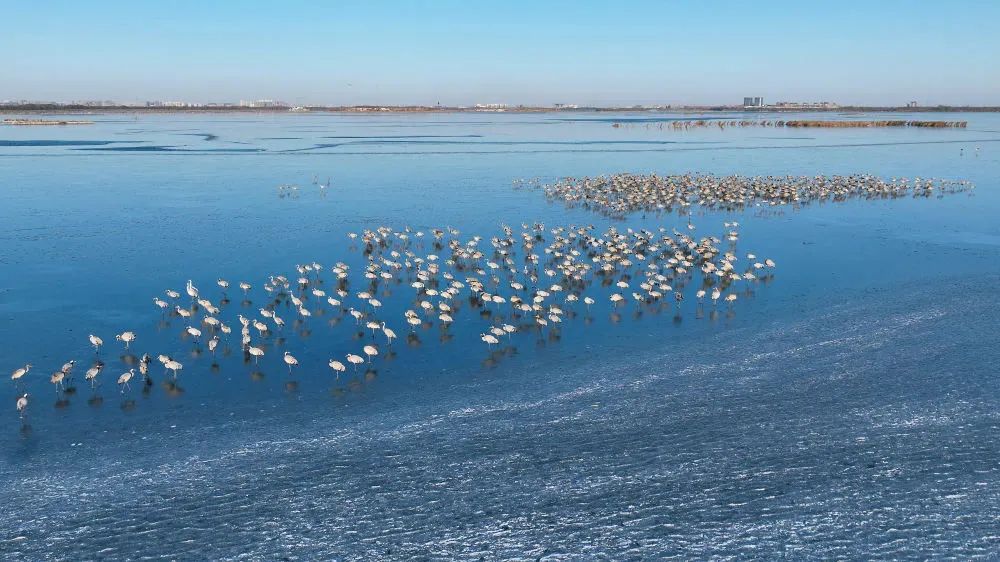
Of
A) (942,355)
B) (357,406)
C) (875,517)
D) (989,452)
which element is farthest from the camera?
(942,355)

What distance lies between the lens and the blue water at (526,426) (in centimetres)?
1088

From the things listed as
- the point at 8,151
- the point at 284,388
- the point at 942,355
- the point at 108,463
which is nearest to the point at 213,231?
the point at 284,388

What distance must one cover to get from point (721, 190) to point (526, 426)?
30.8 m

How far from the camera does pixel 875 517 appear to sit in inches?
440

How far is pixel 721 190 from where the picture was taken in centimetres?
4178

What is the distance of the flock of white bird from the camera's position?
18281 mm

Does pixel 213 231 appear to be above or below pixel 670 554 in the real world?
above

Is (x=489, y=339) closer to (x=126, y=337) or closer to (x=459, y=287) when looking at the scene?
(x=459, y=287)

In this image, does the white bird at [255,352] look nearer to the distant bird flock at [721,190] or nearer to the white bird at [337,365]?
the white bird at [337,365]

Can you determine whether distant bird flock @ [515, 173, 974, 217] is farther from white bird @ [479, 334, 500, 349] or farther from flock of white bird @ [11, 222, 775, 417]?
white bird @ [479, 334, 500, 349]

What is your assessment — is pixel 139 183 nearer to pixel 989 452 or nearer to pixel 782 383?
pixel 782 383

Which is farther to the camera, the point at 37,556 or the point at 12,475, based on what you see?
the point at 12,475

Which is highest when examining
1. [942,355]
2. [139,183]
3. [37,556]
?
[139,183]

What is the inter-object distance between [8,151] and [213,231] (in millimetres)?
47983
